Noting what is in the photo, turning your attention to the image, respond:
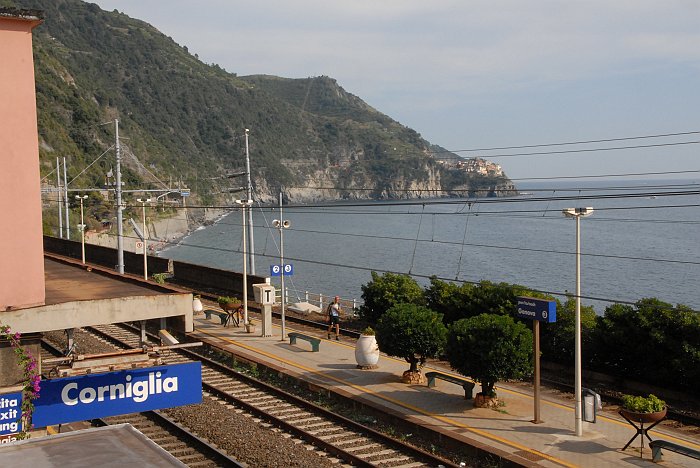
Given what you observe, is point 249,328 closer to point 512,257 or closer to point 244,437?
point 244,437

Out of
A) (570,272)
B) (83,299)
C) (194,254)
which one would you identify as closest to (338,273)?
(570,272)

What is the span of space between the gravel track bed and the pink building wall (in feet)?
17.3

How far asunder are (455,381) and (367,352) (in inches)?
125

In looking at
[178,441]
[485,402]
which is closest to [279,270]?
[485,402]

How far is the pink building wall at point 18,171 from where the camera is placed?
9570mm

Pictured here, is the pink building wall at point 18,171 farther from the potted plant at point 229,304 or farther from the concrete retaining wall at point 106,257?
the concrete retaining wall at point 106,257

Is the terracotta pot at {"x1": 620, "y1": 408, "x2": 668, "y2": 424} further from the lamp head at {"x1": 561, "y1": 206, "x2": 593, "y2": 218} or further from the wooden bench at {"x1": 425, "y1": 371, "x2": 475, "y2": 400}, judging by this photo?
the wooden bench at {"x1": 425, "y1": 371, "x2": 475, "y2": 400}

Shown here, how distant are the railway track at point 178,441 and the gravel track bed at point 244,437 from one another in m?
0.24

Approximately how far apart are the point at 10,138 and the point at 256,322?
18.7m

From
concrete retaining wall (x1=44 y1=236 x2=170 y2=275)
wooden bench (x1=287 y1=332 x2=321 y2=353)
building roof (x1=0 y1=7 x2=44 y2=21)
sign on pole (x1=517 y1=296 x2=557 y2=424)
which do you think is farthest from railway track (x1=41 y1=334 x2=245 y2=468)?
concrete retaining wall (x1=44 y1=236 x2=170 y2=275)

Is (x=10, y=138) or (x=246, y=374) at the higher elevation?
Result: (x=10, y=138)

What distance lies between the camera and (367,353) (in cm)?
2017

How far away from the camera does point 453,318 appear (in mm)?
23922

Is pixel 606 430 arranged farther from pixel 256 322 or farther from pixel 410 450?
pixel 256 322
